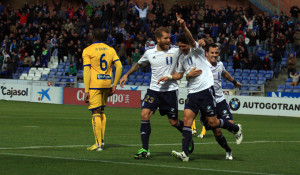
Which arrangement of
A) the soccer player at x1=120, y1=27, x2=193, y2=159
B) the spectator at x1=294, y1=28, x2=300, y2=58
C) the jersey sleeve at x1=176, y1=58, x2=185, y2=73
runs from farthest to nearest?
1. the spectator at x1=294, y1=28, x2=300, y2=58
2. the soccer player at x1=120, y1=27, x2=193, y2=159
3. the jersey sleeve at x1=176, y1=58, x2=185, y2=73

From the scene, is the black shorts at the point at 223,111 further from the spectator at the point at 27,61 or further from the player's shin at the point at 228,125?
the spectator at the point at 27,61

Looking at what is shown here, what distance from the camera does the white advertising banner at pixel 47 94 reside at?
35625 mm

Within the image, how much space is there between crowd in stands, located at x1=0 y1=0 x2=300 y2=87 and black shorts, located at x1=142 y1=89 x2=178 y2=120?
22518mm

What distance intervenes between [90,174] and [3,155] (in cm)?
263

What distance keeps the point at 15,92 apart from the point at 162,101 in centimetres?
2727

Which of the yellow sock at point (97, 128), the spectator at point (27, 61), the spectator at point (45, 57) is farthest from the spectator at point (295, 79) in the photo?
the yellow sock at point (97, 128)

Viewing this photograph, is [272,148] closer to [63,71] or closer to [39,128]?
[39,128]

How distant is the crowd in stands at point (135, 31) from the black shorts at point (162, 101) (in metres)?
22.5

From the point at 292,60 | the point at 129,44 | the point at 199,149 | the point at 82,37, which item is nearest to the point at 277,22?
the point at 292,60

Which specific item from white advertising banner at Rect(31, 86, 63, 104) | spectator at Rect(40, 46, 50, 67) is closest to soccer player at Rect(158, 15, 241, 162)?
white advertising banner at Rect(31, 86, 63, 104)

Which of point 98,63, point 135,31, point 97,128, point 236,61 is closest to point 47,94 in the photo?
point 135,31

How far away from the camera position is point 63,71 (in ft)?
134

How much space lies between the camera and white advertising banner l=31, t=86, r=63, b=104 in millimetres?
35625

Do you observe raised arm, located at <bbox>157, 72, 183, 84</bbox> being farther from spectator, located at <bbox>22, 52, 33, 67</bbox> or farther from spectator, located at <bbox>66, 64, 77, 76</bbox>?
spectator, located at <bbox>22, 52, 33, 67</bbox>
